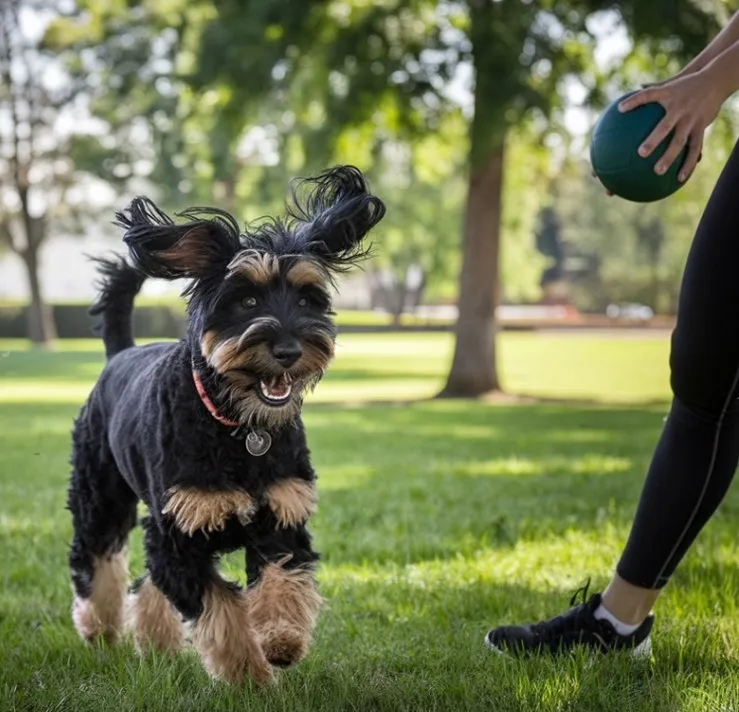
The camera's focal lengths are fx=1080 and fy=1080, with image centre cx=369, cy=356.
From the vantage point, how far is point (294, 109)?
2117cm

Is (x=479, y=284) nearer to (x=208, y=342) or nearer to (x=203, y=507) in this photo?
(x=208, y=342)

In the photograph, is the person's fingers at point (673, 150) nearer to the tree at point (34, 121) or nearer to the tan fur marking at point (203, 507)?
the tan fur marking at point (203, 507)

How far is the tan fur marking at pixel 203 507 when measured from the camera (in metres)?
3.65

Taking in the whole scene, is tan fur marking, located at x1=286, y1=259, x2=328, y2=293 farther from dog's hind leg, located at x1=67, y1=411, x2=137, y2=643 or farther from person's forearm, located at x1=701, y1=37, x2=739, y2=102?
person's forearm, located at x1=701, y1=37, x2=739, y2=102

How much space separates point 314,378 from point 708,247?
1422 millimetres

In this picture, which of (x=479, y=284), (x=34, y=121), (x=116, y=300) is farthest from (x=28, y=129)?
(x=116, y=300)

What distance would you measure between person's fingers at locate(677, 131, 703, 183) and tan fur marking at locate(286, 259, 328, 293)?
4.30ft

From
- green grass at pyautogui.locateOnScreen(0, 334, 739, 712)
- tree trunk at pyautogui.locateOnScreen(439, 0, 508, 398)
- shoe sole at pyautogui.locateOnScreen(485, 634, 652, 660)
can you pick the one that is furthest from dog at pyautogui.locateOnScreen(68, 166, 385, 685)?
tree trunk at pyautogui.locateOnScreen(439, 0, 508, 398)

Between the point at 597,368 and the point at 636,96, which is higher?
the point at 636,96

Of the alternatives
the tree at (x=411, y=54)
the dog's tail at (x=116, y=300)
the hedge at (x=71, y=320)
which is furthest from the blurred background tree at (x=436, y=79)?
the hedge at (x=71, y=320)

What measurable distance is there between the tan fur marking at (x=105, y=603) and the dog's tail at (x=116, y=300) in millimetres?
→ 1004

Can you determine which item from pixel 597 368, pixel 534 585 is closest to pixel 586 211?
pixel 597 368

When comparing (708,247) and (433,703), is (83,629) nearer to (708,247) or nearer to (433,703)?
(433,703)

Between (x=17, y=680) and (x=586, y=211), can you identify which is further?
(x=586, y=211)
